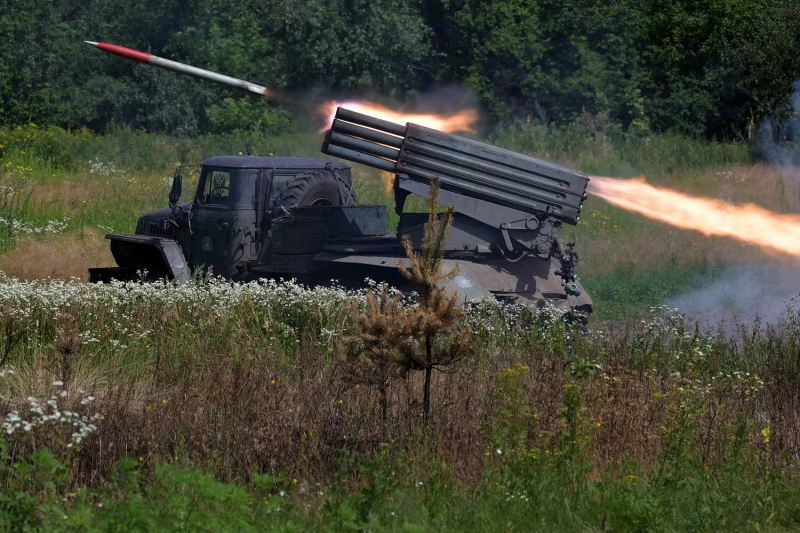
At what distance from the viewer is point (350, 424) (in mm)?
7207

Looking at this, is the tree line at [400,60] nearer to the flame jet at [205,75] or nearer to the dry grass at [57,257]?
the dry grass at [57,257]

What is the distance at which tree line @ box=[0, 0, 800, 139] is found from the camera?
2809cm

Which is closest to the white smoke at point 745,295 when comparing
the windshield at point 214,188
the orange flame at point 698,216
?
the orange flame at point 698,216

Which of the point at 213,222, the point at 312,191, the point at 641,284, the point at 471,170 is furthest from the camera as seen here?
the point at 641,284

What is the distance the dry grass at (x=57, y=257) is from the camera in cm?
1650

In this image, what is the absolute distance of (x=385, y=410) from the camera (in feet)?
23.7

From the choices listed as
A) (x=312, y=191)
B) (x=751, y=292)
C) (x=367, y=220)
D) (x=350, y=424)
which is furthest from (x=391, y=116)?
(x=350, y=424)

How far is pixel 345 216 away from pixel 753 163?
12954 mm

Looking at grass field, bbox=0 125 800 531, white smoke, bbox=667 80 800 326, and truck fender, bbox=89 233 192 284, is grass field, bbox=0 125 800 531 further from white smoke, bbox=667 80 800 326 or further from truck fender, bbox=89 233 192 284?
white smoke, bbox=667 80 800 326

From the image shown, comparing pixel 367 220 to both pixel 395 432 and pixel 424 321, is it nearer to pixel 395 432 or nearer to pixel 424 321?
pixel 395 432

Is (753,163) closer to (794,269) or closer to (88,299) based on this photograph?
(794,269)

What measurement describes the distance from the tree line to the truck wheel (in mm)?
13674

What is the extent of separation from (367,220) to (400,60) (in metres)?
17.1

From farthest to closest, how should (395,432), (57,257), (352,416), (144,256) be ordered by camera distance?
(57,257) < (144,256) < (352,416) < (395,432)
